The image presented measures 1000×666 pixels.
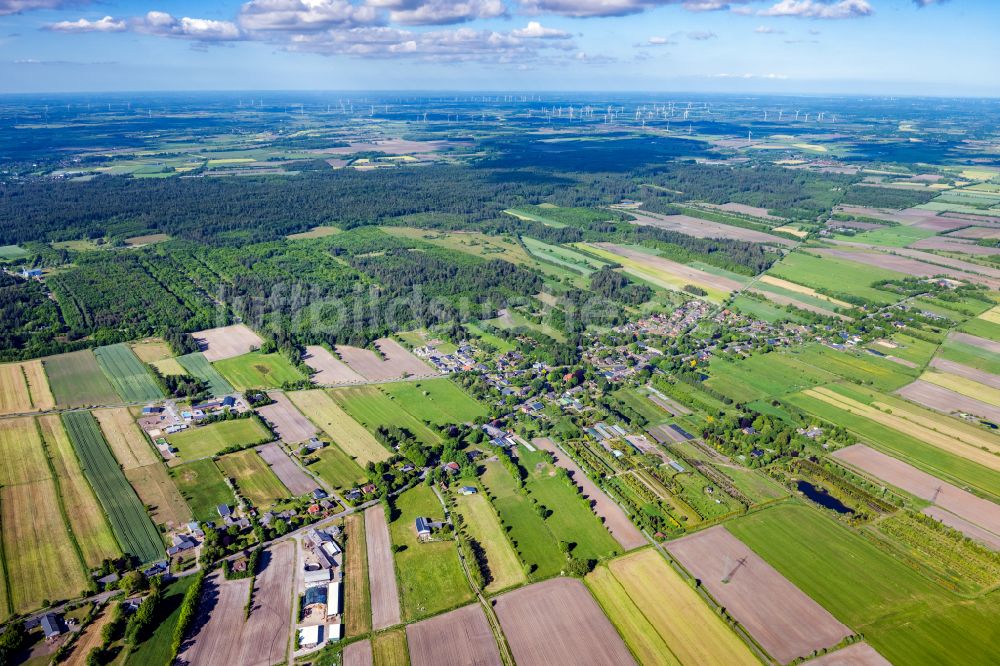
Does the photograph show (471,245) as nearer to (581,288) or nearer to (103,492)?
(581,288)

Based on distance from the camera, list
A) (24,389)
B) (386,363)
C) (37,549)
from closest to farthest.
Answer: (37,549) < (24,389) < (386,363)

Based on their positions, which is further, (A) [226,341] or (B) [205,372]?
(A) [226,341]

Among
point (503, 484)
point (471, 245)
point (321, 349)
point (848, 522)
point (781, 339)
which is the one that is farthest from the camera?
point (471, 245)

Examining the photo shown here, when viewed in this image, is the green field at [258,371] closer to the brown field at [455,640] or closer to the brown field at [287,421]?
the brown field at [287,421]

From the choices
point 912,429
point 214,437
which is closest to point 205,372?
point 214,437

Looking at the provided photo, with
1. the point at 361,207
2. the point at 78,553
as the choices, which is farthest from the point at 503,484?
the point at 361,207

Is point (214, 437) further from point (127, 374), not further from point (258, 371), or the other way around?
point (127, 374)

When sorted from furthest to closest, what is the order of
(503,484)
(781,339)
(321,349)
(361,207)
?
(361,207) < (781,339) < (321,349) < (503,484)
